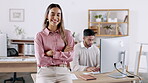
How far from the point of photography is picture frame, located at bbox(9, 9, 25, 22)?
5969 millimetres

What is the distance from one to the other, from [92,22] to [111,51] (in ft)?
11.9

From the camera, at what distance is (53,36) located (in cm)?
199

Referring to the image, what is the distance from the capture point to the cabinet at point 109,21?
584 centimetres

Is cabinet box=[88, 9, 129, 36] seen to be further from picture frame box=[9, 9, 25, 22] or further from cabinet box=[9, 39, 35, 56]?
picture frame box=[9, 9, 25, 22]

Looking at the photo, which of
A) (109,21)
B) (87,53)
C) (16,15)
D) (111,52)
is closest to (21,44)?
(16,15)

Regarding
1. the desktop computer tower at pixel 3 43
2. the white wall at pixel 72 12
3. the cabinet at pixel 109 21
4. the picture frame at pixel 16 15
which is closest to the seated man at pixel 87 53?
the desktop computer tower at pixel 3 43

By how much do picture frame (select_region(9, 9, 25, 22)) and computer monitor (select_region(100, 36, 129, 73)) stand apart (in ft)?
13.6

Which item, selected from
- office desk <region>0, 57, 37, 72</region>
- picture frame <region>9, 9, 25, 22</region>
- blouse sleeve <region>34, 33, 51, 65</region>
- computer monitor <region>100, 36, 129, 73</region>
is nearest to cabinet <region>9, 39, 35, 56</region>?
picture frame <region>9, 9, 25, 22</region>

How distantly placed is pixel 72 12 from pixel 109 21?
1.07 m

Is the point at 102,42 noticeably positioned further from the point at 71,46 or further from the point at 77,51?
the point at 77,51

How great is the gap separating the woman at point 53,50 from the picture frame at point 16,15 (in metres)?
4.13

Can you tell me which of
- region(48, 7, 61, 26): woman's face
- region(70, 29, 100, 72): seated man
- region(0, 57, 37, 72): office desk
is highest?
region(48, 7, 61, 26): woman's face

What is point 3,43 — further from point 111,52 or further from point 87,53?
point 111,52

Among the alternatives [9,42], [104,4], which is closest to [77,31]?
[104,4]
